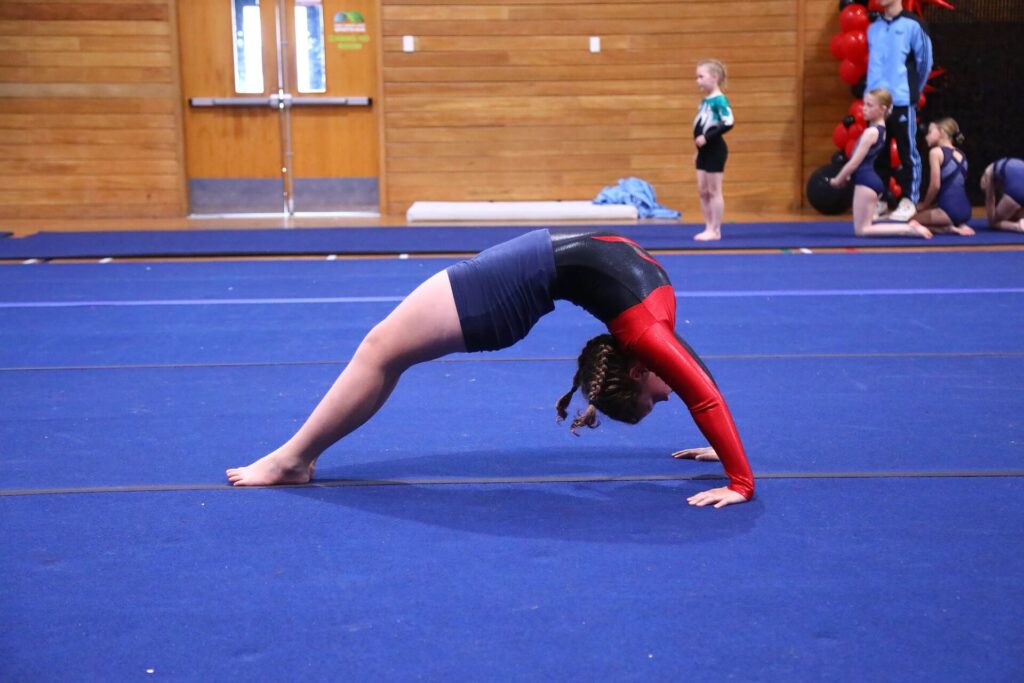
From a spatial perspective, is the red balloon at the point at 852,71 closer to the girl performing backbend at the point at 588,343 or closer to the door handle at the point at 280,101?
the door handle at the point at 280,101

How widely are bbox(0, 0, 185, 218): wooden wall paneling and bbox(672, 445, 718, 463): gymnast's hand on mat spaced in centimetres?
770

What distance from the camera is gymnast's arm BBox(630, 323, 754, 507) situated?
2.53 metres

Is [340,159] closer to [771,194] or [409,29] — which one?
[409,29]

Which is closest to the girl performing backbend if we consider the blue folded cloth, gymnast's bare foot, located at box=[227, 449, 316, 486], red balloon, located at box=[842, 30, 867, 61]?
gymnast's bare foot, located at box=[227, 449, 316, 486]

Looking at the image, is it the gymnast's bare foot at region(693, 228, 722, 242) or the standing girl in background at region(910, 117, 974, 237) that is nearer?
the gymnast's bare foot at region(693, 228, 722, 242)

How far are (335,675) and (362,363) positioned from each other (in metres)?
0.97

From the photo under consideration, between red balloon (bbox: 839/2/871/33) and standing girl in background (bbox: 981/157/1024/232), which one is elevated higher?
red balloon (bbox: 839/2/871/33)

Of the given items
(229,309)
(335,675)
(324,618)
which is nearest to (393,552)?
(324,618)

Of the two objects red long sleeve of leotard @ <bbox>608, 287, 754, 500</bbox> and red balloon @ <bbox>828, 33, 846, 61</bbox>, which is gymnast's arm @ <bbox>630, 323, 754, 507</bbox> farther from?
red balloon @ <bbox>828, 33, 846, 61</bbox>

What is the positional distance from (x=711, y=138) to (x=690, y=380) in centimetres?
528

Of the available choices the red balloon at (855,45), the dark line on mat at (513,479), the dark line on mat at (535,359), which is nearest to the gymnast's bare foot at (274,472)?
the dark line on mat at (513,479)

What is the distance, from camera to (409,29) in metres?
9.59

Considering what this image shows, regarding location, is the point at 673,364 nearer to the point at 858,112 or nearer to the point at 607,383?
the point at 607,383

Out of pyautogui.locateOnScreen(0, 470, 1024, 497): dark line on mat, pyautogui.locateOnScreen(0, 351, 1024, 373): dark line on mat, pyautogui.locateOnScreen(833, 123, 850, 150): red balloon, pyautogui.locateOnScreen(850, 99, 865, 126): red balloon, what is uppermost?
pyautogui.locateOnScreen(850, 99, 865, 126): red balloon
